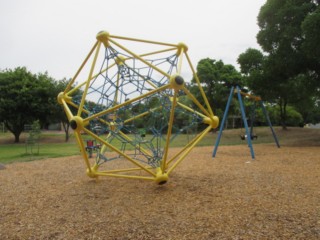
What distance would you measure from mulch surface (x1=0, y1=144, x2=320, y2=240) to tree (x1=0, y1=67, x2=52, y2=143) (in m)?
18.4

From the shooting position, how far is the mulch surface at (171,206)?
428 centimetres

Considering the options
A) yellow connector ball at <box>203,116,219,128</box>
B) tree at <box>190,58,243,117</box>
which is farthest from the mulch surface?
tree at <box>190,58,243,117</box>

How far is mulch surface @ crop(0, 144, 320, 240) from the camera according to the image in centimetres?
428

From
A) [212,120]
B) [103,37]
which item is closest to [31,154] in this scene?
[103,37]

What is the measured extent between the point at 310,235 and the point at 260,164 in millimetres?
5764

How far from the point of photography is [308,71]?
1728 centimetres

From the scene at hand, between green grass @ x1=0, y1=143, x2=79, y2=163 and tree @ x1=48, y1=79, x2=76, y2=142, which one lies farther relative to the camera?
tree @ x1=48, y1=79, x2=76, y2=142

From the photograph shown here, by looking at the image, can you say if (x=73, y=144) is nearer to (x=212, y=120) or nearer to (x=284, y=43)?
(x=284, y=43)

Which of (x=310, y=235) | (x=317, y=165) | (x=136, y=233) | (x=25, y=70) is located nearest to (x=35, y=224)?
(x=136, y=233)

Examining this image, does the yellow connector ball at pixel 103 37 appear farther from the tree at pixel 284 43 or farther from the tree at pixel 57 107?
the tree at pixel 57 107

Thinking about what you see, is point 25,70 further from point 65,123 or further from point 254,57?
point 254,57

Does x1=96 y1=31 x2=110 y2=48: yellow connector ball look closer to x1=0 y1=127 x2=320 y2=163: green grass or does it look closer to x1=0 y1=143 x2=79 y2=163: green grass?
x1=0 y1=127 x2=320 y2=163: green grass

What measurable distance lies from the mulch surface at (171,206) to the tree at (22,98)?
60.4 feet

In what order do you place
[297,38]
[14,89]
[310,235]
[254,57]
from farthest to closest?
[14,89]
[254,57]
[297,38]
[310,235]
